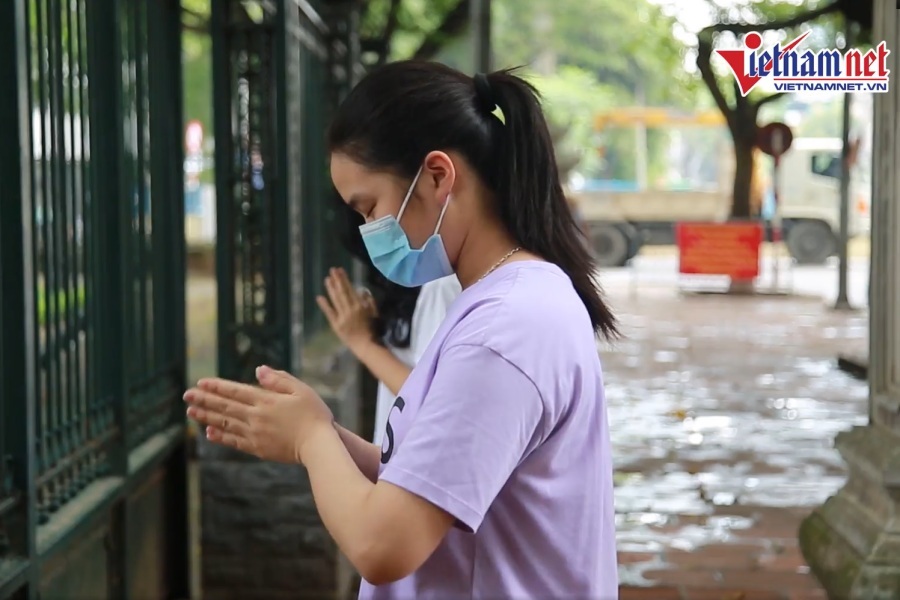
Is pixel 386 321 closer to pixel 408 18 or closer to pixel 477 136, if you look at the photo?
pixel 477 136

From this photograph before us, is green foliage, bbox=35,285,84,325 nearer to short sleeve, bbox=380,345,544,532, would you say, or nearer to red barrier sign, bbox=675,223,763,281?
short sleeve, bbox=380,345,544,532

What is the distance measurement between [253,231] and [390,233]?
3777 millimetres

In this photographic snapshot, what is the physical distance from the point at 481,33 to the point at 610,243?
14.3 meters

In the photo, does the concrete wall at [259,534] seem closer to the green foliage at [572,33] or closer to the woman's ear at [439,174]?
the woman's ear at [439,174]

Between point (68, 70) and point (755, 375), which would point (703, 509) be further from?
point (755, 375)

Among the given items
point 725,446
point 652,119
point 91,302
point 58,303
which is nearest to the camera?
point 58,303

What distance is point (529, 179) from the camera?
1.87 meters

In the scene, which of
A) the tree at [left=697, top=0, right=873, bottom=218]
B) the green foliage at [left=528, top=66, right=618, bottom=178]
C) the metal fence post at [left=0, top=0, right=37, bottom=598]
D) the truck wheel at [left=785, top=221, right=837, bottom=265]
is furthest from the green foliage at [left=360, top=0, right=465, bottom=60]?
the green foliage at [left=528, top=66, right=618, bottom=178]

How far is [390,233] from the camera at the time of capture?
1880 mm

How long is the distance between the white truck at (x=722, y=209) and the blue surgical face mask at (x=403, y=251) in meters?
22.9

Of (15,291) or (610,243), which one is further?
(610,243)

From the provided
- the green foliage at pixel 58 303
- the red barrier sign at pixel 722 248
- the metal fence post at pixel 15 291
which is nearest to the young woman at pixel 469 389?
the metal fence post at pixel 15 291

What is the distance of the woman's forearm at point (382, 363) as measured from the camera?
3158mm

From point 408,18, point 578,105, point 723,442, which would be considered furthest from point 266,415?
point 578,105
